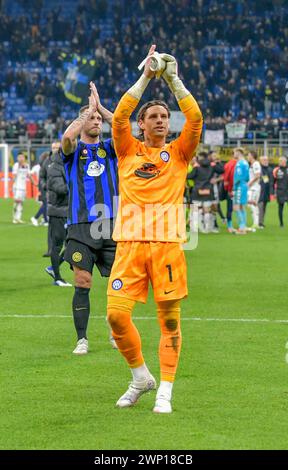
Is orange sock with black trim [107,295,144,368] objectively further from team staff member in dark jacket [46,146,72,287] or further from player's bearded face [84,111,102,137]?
team staff member in dark jacket [46,146,72,287]

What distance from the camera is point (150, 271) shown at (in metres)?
7.79

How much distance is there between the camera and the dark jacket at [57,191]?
51.1 feet

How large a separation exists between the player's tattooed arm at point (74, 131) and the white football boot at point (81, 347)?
1787 mm

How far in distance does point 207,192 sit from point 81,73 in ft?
81.3

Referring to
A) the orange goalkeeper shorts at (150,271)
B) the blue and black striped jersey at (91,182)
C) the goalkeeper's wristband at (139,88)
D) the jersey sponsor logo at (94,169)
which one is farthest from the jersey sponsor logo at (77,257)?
the goalkeeper's wristband at (139,88)

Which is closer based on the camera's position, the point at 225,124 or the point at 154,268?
the point at 154,268

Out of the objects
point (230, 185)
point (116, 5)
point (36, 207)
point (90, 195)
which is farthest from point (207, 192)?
point (116, 5)

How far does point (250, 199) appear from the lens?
31984 millimetres

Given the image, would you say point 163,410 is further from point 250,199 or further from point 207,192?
point 250,199

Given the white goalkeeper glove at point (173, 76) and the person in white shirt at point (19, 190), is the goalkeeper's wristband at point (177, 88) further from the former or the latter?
the person in white shirt at point (19, 190)

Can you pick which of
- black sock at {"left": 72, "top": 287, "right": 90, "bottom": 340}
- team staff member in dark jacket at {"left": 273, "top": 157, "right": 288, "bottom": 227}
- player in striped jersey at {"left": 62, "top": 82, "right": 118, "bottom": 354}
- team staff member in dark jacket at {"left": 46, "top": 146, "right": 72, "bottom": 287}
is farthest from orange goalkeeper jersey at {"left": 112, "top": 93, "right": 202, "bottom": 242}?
team staff member in dark jacket at {"left": 273, "top": 157, "right": 288, "bottom": 227}

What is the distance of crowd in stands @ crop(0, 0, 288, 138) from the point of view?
55906mm

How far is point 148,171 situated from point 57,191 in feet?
25.6

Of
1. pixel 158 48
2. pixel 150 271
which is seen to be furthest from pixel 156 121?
pixel 158 48
